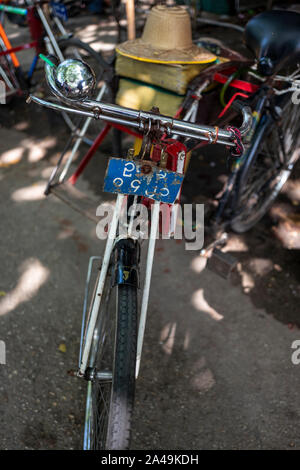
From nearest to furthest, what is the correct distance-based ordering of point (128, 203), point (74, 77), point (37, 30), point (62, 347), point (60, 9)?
point (74, 77) → point (128, 203) → point (62, 347) → point (60, 9) → point (37, 30)

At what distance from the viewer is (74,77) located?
3.68 ft

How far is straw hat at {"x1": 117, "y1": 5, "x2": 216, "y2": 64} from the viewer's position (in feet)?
7.91

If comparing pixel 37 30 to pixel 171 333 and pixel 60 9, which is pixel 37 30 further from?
pixel 171 333

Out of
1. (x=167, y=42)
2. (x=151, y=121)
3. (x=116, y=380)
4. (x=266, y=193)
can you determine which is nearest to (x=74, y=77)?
(x=151, y=121)

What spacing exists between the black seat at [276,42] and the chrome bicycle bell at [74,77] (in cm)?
177

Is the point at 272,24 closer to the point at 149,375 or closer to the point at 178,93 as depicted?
the point at 178,93

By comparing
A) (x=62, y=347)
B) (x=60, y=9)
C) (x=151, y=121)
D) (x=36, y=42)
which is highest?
(x=60, y=9)

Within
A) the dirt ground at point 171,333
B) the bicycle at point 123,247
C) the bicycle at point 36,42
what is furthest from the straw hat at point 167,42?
the dirt ground at point 171,333

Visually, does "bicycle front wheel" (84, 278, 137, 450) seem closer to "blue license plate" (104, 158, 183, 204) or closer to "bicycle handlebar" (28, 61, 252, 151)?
"blue license plate" (104, 158, 183, 204)

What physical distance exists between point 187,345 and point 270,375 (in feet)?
1.85

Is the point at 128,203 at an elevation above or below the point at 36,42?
below

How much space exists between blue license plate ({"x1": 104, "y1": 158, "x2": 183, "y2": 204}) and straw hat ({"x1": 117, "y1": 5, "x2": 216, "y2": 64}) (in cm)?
133

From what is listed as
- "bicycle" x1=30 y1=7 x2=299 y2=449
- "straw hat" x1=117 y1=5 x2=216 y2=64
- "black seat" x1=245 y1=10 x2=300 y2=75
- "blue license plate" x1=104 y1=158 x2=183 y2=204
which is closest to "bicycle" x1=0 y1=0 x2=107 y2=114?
"straw hat" x1=117 y1=5 x2=216 y2=64

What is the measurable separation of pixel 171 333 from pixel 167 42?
2073mm
